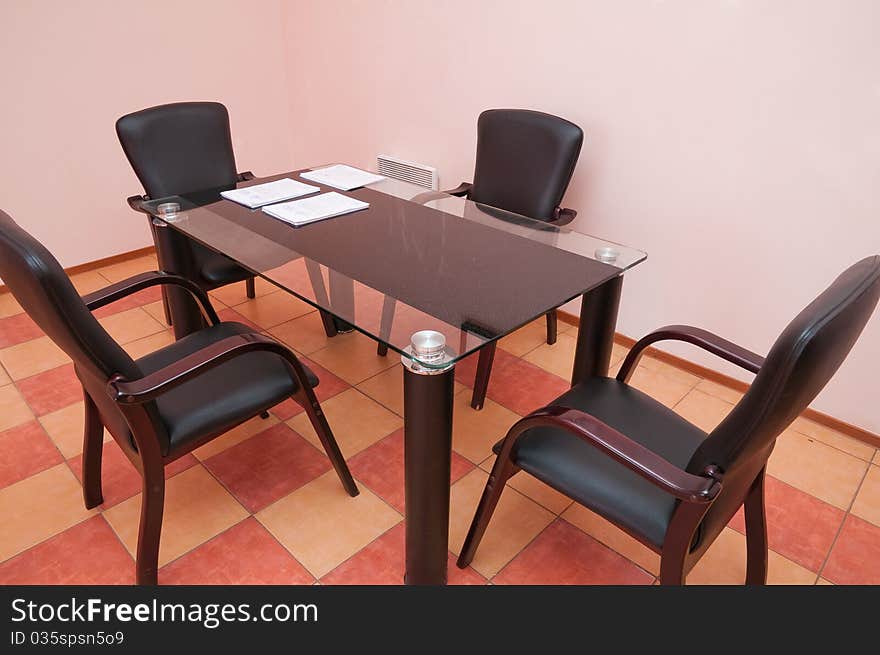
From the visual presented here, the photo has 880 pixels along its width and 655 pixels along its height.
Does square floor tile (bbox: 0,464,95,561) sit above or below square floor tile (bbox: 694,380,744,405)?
below

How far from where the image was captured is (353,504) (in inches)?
73.2

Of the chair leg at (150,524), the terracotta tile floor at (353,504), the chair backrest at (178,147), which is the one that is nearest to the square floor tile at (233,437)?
the terracotta tile floor at (353,504)

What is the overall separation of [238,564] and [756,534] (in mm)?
1394

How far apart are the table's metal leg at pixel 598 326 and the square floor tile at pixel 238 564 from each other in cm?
102

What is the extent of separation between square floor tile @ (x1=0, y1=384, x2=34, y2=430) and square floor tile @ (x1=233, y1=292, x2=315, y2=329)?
38.9 inches

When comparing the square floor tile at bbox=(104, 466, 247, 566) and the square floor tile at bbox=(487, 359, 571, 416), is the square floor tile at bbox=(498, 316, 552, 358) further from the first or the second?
the square floor tile at bbox=(104, 466, 247, 566)

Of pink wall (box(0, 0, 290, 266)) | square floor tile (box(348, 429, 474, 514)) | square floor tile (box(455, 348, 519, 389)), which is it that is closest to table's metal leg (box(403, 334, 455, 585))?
square floor tile (box(348, 429, 474, 514))

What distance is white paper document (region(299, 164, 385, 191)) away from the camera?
92.9 inches

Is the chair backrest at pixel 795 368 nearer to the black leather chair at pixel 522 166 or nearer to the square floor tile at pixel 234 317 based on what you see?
the black leather chair at pixel 522 166

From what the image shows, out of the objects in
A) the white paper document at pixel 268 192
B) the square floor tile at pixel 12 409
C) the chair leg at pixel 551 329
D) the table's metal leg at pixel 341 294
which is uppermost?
the white paper document at pixel 268 192

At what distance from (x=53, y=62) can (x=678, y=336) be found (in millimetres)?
3247

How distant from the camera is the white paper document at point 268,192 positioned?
2.14 meters

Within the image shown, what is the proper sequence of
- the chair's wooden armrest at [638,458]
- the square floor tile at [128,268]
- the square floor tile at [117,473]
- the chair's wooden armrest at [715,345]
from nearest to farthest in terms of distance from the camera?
the chair's wooden armrest at [638,458] → the chair's wooden armrest at [715,345] → the square floor tile at [117,473] → the square floor tile at [128,268]
